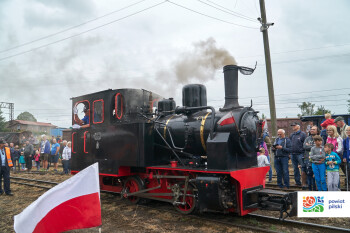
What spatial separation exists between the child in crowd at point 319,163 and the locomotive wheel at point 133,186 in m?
3.79

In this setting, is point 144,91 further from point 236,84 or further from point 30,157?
point 30,157

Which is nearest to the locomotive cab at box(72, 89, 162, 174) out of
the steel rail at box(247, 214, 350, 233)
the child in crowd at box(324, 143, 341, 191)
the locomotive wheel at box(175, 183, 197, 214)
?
the locomotive wheel at box(175, 183, 197, 214)

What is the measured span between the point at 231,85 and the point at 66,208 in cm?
378

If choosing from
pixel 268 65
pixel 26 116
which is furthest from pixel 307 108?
pixel 26 116

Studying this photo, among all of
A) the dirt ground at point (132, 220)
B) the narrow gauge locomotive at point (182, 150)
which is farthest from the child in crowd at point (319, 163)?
the dirt ground at point (132, 220)

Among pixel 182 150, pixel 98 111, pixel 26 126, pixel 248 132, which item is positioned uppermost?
pixel 26 126

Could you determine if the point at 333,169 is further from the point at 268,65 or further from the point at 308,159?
the point at 268,65

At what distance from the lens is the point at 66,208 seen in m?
2.78

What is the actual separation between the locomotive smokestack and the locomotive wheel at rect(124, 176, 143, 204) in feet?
8.10

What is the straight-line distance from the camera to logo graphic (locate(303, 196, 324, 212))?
411 cm

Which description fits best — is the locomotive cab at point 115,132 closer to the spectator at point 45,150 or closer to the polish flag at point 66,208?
the polish flag at point 66,208

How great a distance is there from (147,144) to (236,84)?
2.19 m

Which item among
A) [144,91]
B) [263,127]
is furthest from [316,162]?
[144,91]

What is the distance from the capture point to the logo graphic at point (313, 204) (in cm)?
411
